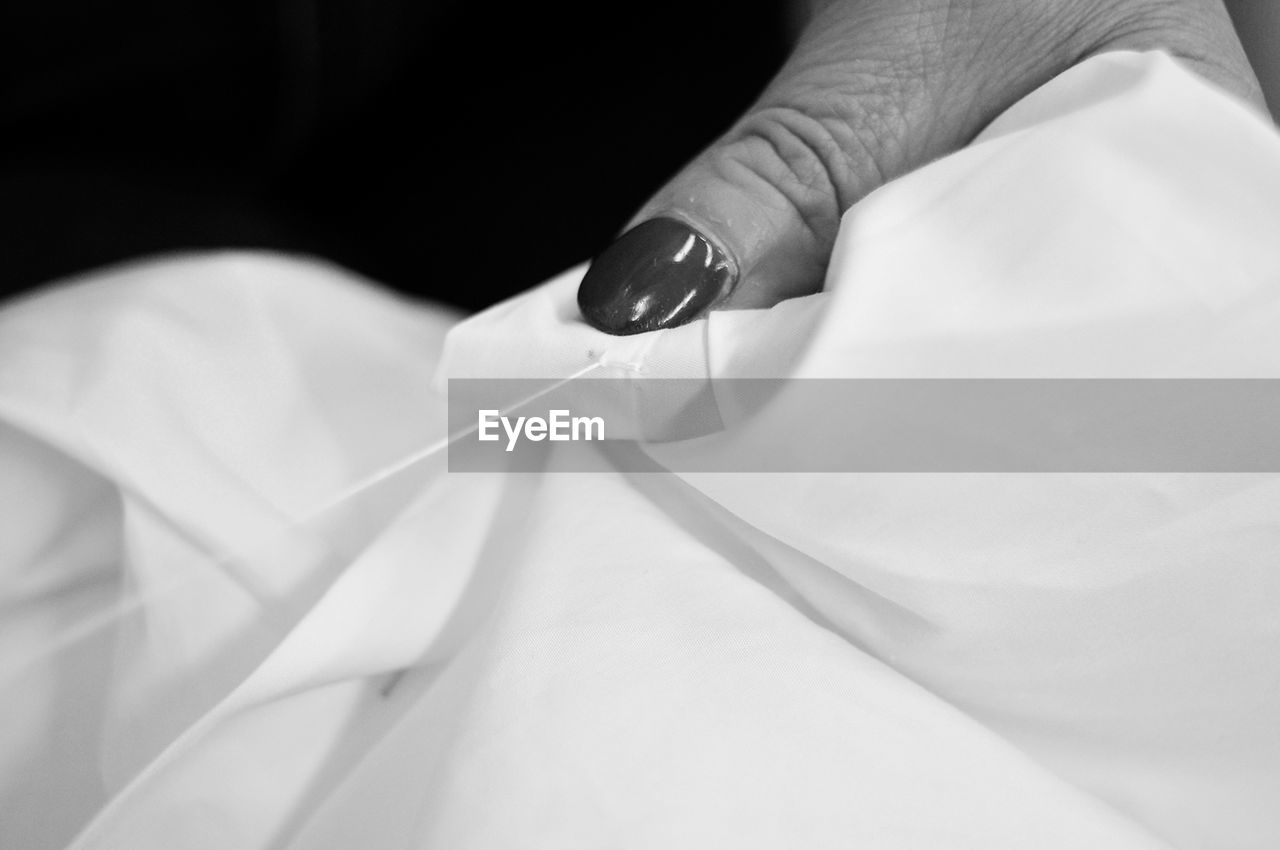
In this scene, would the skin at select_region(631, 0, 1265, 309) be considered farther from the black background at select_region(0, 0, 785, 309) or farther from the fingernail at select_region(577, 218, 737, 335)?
the black background at select_region(0, 0, 785, 309)

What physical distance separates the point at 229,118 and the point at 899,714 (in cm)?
67

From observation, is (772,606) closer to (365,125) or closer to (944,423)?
(944,423)

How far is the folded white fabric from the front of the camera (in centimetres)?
34

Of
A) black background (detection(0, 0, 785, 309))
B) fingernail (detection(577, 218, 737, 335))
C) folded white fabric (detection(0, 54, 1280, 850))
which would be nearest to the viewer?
folded white fabric (detection(0, 54, 1280, 850))

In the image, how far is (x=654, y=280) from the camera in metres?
0.45

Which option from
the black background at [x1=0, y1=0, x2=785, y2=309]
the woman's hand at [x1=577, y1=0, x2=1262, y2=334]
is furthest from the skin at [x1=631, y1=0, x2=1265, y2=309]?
the black background at [x1=0, y1=0, x2=785, y2=309]

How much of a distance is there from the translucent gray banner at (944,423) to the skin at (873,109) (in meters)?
0.08

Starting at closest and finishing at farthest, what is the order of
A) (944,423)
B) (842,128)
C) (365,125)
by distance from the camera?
(944,423), (842,128), (365,125)

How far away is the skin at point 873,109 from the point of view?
Answer: 467 mm

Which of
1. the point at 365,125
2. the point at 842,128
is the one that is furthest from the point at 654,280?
the point at 365,125

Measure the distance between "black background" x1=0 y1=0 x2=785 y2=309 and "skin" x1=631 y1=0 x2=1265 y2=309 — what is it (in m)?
0.33

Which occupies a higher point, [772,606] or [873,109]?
[873,109]

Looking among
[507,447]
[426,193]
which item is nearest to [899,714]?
[507,447]

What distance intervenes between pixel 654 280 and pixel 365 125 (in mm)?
502
